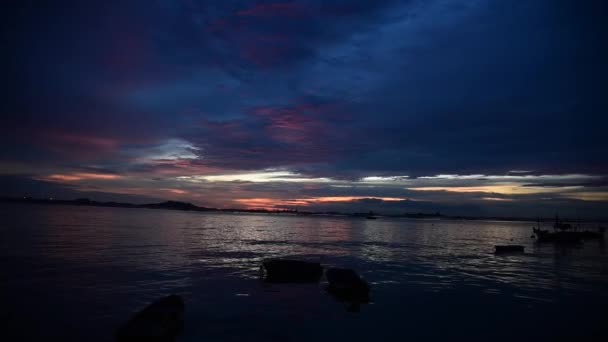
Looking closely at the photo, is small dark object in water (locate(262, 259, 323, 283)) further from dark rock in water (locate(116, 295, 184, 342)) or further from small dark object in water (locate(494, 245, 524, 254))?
small dark object in water (locate(494, 245, 524, 254))

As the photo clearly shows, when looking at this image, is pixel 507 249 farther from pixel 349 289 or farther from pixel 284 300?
pixel 284 300

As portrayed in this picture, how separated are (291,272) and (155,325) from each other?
15.8 meters

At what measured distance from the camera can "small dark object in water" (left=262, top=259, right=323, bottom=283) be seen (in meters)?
28.5

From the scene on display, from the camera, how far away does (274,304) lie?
70.2 feet

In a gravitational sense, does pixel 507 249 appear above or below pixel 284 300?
below

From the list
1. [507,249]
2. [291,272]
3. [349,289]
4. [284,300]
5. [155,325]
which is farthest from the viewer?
[507,249]

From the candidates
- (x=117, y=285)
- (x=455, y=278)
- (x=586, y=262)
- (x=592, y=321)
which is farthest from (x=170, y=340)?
(x=586, y=262)

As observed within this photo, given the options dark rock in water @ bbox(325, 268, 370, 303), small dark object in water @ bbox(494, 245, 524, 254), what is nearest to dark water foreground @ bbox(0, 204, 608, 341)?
dark rock in water @ bbox(325, 268, 370, 303)

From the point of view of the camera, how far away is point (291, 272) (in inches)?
1132

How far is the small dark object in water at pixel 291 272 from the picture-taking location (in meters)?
28.5

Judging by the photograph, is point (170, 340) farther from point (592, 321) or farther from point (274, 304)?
point (592, 321)

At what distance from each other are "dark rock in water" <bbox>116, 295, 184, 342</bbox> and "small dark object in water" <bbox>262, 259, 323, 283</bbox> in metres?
12.2

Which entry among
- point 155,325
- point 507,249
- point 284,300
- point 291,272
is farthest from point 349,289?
point 507,249

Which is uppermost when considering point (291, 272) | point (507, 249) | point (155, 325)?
point (155, 325)
